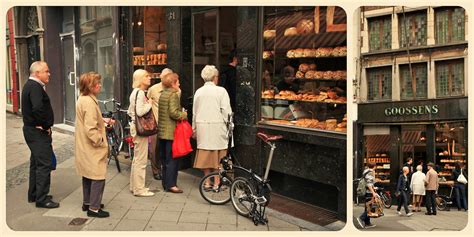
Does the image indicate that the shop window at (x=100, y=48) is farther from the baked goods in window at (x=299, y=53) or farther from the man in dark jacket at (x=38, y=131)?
the baked goods in window at (x=299, y=53)

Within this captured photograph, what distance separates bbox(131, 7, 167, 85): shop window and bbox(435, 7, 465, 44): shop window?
3.58 metres

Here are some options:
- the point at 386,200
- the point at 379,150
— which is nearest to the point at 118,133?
the point at 386,200

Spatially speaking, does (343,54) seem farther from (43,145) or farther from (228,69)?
(43,145)

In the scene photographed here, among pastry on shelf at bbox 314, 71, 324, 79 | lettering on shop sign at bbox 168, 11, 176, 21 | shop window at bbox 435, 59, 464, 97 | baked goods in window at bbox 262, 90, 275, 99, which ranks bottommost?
baked goods in window at bbox 262, 90, 275, 99

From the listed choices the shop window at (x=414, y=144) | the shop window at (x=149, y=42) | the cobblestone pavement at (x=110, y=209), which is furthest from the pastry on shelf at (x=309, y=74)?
the shop window at (x=149, y=42)

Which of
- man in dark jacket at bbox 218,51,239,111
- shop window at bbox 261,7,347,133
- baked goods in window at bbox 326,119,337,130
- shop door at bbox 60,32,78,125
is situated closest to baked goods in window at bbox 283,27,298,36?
shop window at bbox 261,7,347,133

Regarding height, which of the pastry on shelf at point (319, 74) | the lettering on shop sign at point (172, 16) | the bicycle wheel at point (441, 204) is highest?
the lettering on shop sign at point (172, 16)

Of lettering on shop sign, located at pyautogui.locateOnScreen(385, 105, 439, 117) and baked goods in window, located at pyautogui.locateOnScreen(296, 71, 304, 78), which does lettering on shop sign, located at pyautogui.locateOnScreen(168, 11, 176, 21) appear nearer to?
baked goods in window, located at pyautogui.locateOnScreen(296, 71, 304, 78)

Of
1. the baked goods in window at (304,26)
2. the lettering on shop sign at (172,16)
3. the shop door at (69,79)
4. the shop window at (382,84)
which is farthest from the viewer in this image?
the lettering on shop sign at (172,16)

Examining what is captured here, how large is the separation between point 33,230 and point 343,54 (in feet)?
8.27

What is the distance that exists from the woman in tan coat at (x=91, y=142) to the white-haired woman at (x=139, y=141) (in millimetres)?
450

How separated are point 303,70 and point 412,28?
1.87 meters

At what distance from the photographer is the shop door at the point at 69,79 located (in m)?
3.76

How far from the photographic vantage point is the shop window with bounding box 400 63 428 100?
217 centimetres
